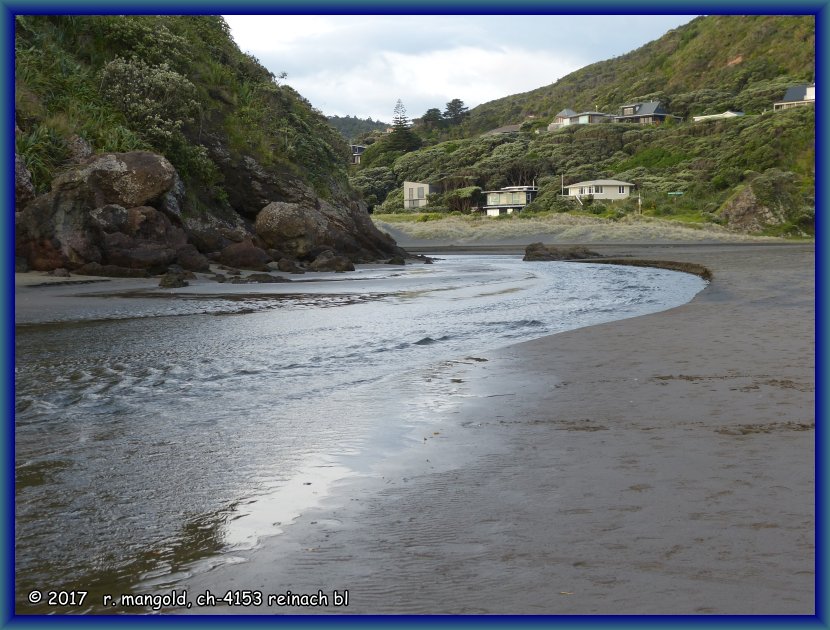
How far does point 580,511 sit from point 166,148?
2411cm

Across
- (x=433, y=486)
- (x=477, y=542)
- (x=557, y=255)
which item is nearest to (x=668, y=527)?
(x=477, y=542)

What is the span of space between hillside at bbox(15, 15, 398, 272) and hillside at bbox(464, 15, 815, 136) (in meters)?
66.4

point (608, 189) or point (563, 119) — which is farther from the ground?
point (563, 119)

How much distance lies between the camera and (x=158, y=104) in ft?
82.0

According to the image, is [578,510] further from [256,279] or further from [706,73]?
[706,73]

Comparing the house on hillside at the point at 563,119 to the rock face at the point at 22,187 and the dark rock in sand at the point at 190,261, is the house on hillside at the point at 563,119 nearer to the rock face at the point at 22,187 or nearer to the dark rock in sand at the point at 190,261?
the dark rock in sand at the point at 190,261

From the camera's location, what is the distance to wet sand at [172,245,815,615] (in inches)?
110

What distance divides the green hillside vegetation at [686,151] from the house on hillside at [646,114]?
269 centimetres

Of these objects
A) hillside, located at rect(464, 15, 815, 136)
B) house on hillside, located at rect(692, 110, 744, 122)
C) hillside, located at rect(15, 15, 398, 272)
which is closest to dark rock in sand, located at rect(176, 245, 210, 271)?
hillside, located at rect(15, 15, 398, 272)

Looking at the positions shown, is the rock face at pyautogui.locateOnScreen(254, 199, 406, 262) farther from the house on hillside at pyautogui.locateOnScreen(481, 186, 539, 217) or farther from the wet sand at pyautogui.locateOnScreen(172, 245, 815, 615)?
the house on hillside at pyautogui.locateOnScreen(481, 186, 539, 217)

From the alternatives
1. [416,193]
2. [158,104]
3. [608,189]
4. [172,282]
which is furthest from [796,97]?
[172,282]

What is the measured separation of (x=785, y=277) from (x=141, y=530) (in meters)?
20.1

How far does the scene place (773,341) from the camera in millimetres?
9438

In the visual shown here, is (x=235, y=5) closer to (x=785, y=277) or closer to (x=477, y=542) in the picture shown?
(x=477, y=542)
